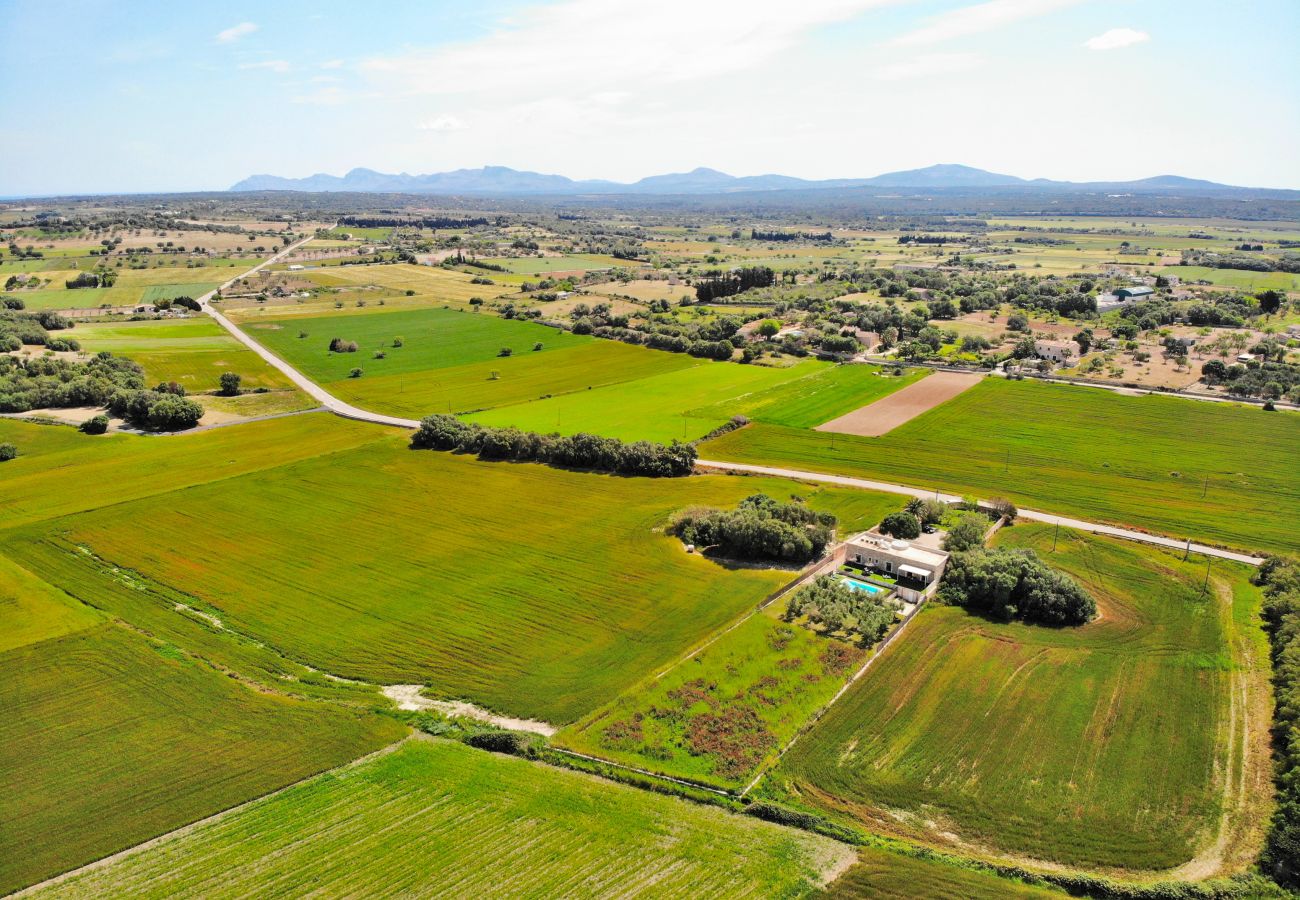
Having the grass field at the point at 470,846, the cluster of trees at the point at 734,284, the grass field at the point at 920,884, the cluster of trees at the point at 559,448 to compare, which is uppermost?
the cluster of trees at the point at 734,284

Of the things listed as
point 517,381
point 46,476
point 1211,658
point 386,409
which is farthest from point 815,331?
point 46,476

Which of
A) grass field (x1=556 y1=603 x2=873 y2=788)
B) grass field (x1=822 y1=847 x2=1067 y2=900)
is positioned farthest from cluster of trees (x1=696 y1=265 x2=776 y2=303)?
grass field (x1=822 y1=847 x2=1067 y2=900)

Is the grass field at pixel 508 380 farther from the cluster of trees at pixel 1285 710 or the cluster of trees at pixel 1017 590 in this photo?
the cluster of trees at pixel 1285 710

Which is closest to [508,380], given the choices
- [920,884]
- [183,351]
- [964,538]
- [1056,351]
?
[183,351]

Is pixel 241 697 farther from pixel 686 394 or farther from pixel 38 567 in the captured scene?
pixel 686 394

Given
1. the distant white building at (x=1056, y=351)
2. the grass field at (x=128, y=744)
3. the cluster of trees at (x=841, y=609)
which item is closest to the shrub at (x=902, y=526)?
the cluster of trees at (x=841, y=609)

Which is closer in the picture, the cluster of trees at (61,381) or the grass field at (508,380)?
the cluster of trees at (61,381)
